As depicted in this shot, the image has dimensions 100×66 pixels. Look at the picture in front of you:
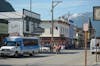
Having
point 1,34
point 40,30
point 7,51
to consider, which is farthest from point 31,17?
point 7,51

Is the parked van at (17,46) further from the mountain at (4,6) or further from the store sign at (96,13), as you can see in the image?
the mountain at (4,6)

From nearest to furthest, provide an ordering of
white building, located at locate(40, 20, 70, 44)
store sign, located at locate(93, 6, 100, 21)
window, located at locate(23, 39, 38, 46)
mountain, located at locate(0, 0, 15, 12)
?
store sign, located at locate(93, 6, 100, 21), window, located at locate(23, 39, 38, 46), mountain, located at locate(0, 0, 15, 12), white building, located at locate(40, 20, 70, 44)

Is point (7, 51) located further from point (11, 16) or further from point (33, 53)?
point (11, 16)

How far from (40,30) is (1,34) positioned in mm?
19037

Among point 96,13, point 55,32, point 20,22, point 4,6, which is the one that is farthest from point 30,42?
point 55,32

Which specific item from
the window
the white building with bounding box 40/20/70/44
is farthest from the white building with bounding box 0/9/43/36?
the white building with bounding box 40/20/70/44

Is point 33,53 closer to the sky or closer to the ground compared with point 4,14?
closer to the ground

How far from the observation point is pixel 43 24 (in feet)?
349

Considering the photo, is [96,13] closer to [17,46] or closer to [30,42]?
[17,46]

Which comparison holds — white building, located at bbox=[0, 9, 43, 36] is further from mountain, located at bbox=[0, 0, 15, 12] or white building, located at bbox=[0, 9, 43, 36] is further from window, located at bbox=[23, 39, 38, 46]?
window, located at bbox=[23, 39, 38, 46]

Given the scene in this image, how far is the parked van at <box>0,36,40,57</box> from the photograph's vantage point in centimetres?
4722

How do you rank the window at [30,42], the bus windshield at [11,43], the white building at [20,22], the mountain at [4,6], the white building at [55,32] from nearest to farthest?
the bus windshield at [11,43]
the window at [30,42]
the white building at [20,22]
the mountain at [4,6]
the white building at [55,32]

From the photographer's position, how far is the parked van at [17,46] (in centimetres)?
4722

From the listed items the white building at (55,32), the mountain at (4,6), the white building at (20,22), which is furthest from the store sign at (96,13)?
the white building at (55,32)
